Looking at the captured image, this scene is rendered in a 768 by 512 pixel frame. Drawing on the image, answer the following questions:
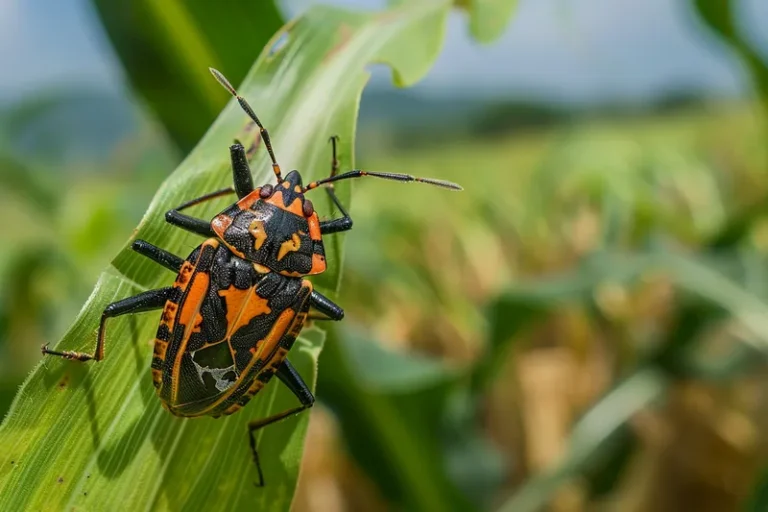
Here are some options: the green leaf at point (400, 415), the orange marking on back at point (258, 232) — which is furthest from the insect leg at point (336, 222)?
the green leaf at point (400, 415)

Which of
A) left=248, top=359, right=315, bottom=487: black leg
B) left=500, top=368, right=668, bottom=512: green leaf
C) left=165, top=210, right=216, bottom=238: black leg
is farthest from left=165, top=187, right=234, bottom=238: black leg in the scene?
left=500, top=368, right=668, bottom=512: green leaf

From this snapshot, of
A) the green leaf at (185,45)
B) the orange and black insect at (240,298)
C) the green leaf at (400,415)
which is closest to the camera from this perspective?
the orange and black insect at (240,298)

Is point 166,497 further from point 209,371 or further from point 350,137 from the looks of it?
point 350,137

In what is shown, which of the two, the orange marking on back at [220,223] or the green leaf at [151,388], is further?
the orange marking on back at [220,223]

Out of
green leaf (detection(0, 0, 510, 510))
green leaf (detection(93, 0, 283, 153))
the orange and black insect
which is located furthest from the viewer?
green leaf (detection(93, 0, 283, 153))

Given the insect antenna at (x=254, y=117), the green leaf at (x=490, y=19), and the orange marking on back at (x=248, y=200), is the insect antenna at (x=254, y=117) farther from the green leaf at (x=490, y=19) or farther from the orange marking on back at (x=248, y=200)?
the green leaf at (x=490, y=19)

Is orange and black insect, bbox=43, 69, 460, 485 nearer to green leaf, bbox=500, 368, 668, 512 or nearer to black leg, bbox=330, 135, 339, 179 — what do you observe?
black leg, bbox=330, 135, 339, 179

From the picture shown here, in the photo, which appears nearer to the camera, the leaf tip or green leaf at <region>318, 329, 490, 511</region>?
the leaf tip
